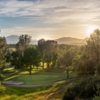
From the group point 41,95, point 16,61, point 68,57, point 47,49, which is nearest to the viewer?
point 41,95

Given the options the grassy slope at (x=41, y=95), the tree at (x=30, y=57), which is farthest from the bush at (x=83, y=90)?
the tree at (x=30, y=57)

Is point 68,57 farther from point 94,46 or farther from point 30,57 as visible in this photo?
point 30,57

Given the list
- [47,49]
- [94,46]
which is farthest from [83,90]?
[47,49]

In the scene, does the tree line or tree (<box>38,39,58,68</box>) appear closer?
the tree line

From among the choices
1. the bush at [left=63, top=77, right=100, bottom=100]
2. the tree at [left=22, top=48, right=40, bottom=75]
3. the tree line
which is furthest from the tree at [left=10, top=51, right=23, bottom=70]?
the bush at [left=63, top=77, right=100, bottom=100]

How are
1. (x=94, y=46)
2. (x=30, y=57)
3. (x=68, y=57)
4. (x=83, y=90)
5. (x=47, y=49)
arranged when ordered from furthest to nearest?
1. (x=47, y=49)
2. (x=30, y=57)
3. (x=68, y=57)
4. (x=94, y=46)
5. (x=83, y=90)

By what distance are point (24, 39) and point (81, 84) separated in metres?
103

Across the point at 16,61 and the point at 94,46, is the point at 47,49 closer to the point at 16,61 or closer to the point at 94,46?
the point at 16,61

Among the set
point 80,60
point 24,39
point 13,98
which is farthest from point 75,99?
point 24,39

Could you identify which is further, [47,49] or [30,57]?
[47,49]

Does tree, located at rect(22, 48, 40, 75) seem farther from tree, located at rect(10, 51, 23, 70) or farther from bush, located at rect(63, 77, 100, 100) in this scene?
bush, located at rect(63, 77, 100, 100)

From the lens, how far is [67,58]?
62562 mm

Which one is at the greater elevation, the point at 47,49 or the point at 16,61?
the point at 47,49

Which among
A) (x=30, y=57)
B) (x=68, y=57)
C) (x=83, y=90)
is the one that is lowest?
(x=83, y=90)
